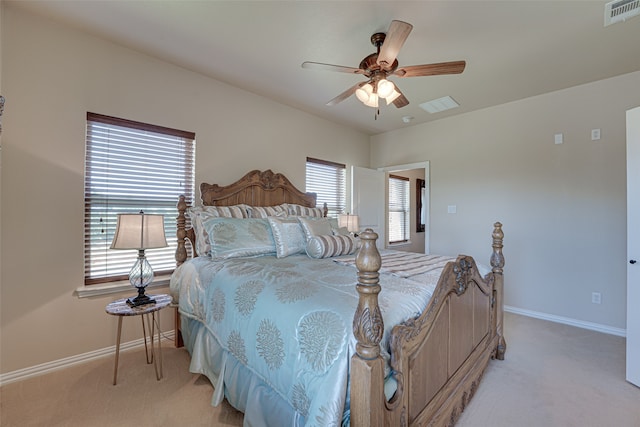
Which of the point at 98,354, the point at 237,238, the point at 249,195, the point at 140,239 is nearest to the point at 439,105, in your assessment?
the point at 249,195

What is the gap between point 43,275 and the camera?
7.03ft

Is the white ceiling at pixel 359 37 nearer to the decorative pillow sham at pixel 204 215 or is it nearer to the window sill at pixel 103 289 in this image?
the decorative pillow sham at pixel 204 215

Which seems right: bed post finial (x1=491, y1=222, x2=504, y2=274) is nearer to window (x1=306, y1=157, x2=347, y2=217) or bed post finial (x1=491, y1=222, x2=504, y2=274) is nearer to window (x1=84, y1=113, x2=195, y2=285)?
window (x1=306, y1=157, x2=347, y2=217)

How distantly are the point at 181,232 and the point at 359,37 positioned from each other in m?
2.35

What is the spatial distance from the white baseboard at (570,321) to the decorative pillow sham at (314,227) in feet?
9.08

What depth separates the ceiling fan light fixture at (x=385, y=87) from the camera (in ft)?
7.17

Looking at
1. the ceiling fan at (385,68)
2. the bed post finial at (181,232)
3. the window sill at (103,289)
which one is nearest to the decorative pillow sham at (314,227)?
the bed post finial at (181,232)

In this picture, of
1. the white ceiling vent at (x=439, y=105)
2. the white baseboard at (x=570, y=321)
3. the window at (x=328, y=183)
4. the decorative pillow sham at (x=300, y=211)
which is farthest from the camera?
the window at (x=328, y=183)

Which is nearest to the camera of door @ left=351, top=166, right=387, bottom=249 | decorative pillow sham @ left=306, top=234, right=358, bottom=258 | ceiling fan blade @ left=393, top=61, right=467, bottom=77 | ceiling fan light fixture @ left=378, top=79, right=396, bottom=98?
ceiling fan blade @ left=393, top=61, right=467, bottom=77

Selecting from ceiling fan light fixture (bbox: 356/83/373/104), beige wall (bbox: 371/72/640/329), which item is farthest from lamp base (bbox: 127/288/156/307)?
beige wall (bbox: 371/72/640/329)

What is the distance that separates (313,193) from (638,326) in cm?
336

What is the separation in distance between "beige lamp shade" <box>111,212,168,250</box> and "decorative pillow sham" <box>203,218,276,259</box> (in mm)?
409

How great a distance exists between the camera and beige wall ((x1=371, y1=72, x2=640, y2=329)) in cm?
297

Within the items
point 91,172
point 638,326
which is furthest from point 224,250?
point 638,326
